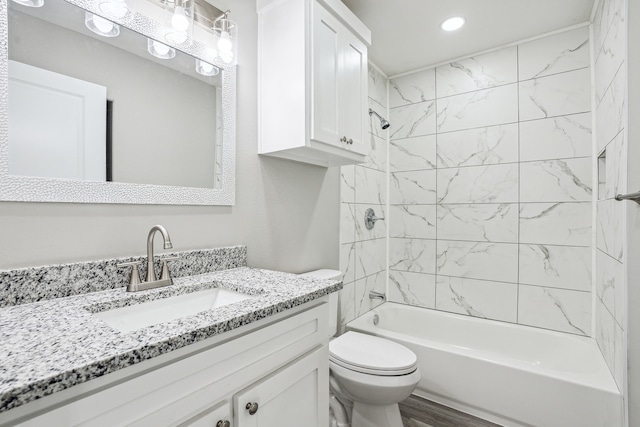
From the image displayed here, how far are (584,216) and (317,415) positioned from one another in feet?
6.99

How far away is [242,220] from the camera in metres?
1.44

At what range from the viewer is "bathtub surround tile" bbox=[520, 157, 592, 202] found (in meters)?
2.03

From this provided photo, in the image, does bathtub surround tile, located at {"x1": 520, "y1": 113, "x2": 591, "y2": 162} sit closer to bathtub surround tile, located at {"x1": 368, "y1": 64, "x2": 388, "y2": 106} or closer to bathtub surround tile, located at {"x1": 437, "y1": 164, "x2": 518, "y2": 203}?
bathtub surround tile, located at {"x1": 437, "y1": 164, "x2": 518, "y2": 203}

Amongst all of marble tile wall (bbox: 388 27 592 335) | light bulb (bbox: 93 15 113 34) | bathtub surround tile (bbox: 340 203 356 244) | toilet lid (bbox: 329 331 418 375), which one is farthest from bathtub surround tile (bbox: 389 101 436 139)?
light bulb (bbox: 93 15 113 34)

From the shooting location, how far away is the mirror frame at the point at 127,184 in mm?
819

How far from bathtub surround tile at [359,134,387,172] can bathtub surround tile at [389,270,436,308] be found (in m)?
0.97

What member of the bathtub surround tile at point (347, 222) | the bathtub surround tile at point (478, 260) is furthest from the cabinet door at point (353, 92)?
the bathtub surround tile at point (478, 260)

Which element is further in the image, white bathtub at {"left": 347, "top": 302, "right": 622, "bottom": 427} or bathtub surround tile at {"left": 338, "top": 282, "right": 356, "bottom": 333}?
bathtub surround tile at {"left": 338, "top": 282, "right": 356, "bottom": 333}

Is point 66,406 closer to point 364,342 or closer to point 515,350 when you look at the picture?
Answer: point 364,342

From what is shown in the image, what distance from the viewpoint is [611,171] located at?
1.60 m

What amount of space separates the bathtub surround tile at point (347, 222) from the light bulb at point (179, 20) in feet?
4.53

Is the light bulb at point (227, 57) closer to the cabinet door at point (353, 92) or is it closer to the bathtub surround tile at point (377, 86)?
the cabinet door at point (353, 92)

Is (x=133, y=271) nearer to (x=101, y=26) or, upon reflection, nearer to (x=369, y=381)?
(x=101, y=26)

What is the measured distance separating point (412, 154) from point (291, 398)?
89.5 inches
